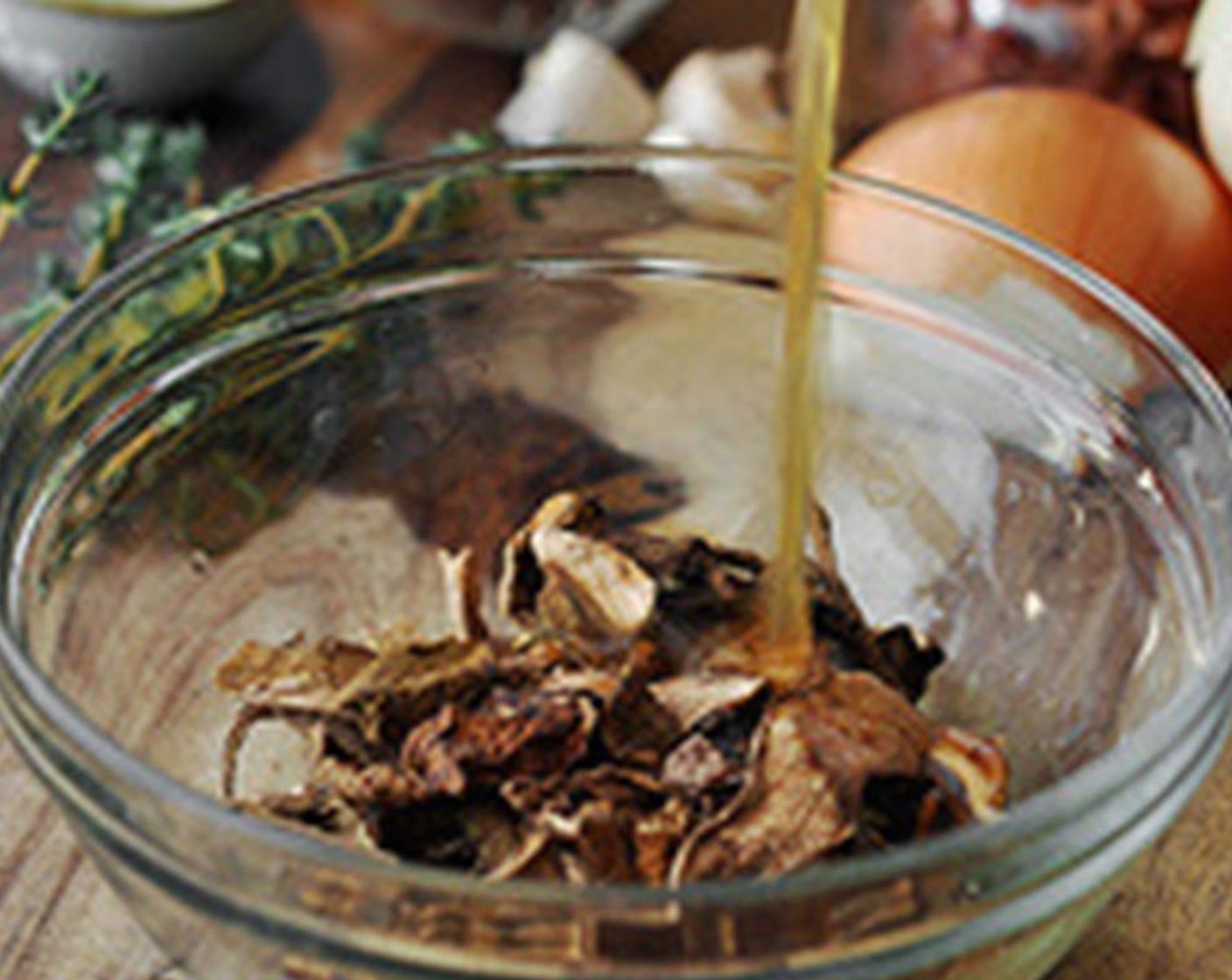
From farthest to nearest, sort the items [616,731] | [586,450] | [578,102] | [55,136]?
[578,102] → [55,136] → [586,450] → [616,731]

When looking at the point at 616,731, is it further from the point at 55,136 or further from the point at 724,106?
the point at 724,106

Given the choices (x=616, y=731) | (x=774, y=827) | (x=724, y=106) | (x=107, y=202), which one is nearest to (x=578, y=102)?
(x=724, y=106)

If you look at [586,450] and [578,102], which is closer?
[586,450]

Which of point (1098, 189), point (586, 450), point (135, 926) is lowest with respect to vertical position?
point (135, 926)

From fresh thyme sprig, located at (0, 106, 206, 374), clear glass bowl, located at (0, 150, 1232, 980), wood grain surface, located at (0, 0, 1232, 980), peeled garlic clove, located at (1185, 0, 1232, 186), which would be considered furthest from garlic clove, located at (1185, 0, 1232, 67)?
fresh thyme sprig, located at (0, 106, 206, 374)

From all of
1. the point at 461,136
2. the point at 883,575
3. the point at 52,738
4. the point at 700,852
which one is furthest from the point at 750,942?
the point at 461,136

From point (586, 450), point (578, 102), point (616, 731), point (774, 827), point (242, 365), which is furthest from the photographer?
point (578, 102)

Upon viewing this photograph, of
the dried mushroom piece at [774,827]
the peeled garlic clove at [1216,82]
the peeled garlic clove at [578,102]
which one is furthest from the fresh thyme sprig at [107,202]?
the peeled garlic clove at [1216,82]
